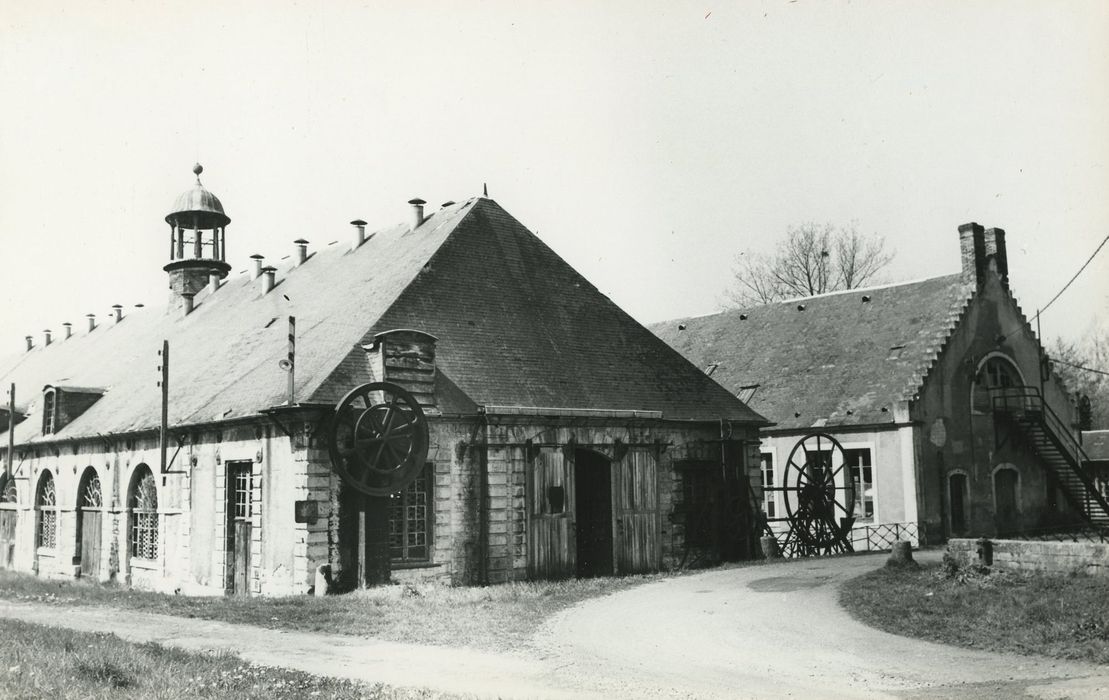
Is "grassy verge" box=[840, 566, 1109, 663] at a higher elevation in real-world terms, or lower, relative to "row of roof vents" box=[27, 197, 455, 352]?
lower

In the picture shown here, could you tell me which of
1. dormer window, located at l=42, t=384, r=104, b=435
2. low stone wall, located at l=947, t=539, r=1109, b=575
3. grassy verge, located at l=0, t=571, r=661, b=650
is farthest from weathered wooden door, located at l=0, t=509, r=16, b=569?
low stone wall, located at l=947, t=539, r=1109, b=575

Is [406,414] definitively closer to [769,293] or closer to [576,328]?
[576,328]

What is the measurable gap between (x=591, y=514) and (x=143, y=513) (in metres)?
10.6

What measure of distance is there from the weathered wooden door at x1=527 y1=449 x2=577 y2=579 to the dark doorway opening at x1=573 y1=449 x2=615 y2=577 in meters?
0.57

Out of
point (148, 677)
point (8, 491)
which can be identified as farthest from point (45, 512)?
point (148, 677)

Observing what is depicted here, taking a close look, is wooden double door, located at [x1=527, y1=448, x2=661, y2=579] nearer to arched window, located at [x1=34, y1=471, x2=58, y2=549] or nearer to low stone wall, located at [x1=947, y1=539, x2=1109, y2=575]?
low stone wall, located at [x1=947, y1=539, x2=1109, y2=575]

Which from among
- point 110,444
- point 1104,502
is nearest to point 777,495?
point 1104,502

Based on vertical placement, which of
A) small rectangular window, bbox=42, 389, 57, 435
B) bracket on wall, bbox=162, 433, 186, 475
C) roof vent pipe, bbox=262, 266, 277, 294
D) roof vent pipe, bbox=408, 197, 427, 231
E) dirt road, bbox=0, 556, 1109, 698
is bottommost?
dirt road, bbox=0, 556, 1109, 698

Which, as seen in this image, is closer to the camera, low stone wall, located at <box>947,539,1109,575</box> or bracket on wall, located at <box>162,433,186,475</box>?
low stone wall, located at <box>947,539,1109,575</box>

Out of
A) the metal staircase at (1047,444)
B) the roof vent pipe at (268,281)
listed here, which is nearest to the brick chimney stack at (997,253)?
the metal staircase at (1047,444)

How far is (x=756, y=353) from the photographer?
1369 inches

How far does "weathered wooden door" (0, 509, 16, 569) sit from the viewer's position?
31.4 m

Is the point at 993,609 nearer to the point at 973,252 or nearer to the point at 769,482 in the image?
the point at 769,482

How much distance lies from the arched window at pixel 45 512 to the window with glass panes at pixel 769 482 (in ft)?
66.3
